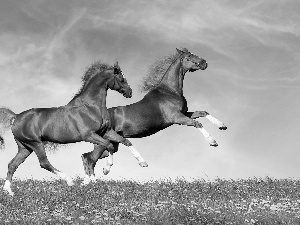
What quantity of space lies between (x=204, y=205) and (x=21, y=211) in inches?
159

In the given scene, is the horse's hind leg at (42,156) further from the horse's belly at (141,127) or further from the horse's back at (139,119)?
the horse's belly at (141,127)

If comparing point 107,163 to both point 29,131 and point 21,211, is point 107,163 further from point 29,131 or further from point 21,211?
point 21,211

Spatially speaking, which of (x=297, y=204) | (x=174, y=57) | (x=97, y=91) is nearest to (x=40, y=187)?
(x=97, y=91)

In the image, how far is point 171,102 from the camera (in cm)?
1878

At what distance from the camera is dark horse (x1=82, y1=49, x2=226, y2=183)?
18625 millimetres

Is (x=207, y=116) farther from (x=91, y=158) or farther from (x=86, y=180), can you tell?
(x=86, y=180)

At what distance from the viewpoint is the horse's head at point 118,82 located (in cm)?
1719

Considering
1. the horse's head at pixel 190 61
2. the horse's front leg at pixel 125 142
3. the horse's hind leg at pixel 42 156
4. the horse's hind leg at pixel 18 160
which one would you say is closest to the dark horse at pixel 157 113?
the horse's head at pixel 190 61

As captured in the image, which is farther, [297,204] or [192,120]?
[192,120]

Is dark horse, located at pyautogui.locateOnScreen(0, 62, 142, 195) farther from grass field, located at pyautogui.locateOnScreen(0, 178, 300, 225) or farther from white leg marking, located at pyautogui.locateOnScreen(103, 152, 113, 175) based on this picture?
grass field, located at pyautogui.locateOnScreen(0, 178, 300, 225)

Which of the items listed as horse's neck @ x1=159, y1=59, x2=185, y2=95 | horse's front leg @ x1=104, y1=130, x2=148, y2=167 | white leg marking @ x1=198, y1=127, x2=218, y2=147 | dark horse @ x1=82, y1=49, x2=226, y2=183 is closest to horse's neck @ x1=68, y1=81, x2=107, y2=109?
horse's front leg @ x1=104, y1=130, x2=148, y2=167

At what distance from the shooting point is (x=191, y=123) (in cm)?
1795

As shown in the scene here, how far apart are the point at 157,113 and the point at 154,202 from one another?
5596 mm

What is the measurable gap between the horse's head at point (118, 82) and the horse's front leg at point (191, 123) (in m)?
2.00
